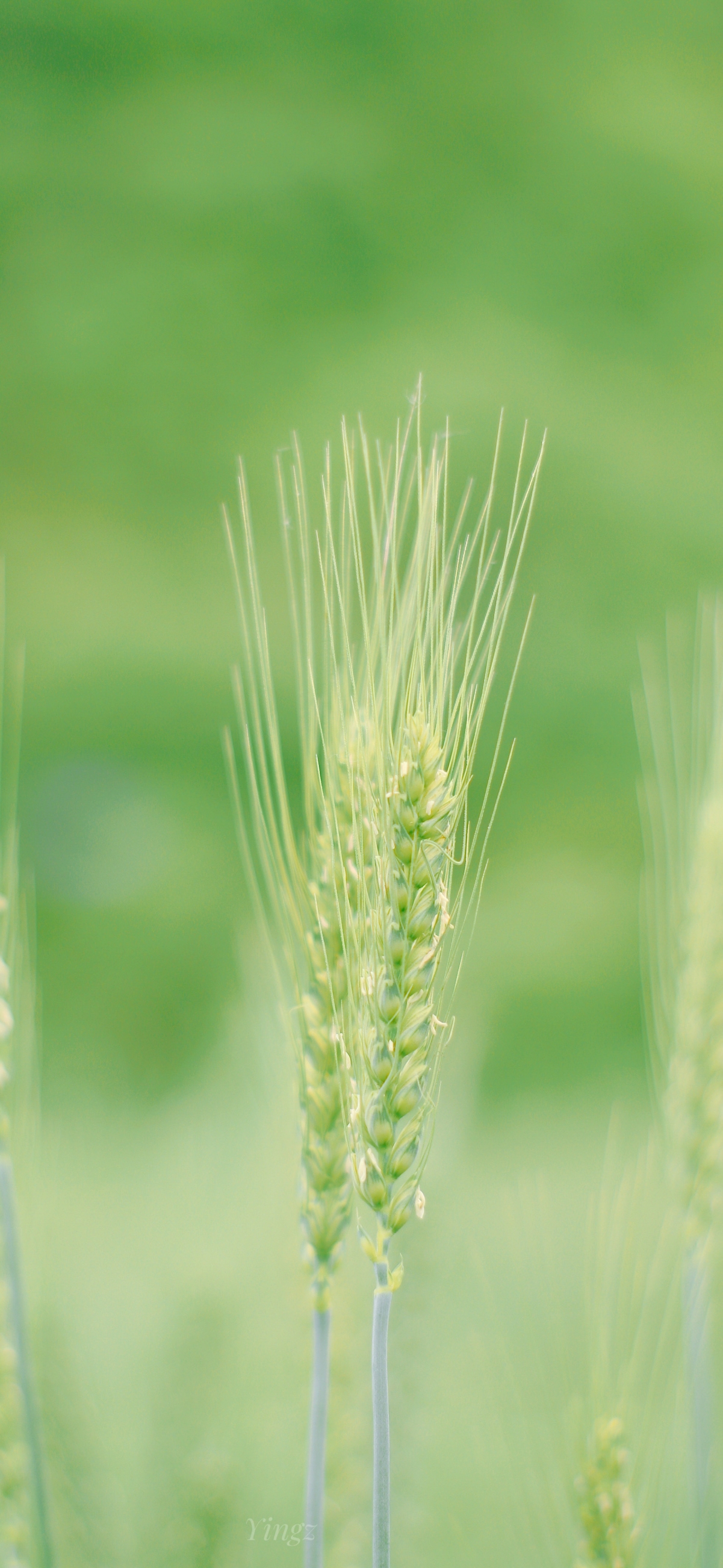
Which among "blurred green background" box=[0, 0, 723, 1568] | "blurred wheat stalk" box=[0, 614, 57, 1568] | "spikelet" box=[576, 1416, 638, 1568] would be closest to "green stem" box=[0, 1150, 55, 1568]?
"blurred wheat stalk" box=[0, 614, 57, 1568]

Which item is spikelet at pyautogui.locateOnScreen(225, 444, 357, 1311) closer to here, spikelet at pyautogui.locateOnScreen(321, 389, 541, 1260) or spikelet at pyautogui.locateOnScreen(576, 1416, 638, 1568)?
spikelet at pyautogui.locateOnScreen(321, 389, 541, 1260)

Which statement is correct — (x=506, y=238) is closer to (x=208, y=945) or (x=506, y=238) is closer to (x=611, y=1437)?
(x=208, y=945)

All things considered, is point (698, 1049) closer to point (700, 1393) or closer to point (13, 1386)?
point (700, 1393)

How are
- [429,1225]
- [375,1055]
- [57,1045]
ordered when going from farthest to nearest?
[57,1045], [429,1225], [375,1055]

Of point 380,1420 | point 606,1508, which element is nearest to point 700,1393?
point 606,1508

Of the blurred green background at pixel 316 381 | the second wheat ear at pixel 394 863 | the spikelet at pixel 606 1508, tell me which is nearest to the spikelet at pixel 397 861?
the second wheat ear at pixel 394 863

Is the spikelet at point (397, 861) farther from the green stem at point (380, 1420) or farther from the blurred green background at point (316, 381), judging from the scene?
the blurred green background at point (316, 381)

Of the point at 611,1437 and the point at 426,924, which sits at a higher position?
the point at 426,924

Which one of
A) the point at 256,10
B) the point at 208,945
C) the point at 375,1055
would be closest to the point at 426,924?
the point at 375,1055
